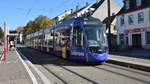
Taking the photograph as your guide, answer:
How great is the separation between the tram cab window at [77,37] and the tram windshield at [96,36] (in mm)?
596

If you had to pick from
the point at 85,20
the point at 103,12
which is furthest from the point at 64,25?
the point at 103,12

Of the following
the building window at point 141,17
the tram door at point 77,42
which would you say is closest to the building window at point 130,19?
the building window at point 141,17

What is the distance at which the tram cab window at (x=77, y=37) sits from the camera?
22.9m

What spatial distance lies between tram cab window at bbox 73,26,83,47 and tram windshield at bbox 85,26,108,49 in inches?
23.5

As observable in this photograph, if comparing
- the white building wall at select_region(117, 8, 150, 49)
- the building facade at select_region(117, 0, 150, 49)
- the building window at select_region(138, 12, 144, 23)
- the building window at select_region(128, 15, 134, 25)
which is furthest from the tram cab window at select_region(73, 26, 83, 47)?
the building window at select_region(128, 15, 134, 25)

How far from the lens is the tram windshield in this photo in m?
22.0

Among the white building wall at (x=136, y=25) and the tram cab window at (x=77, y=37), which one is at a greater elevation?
the white building wall at (x=136, y=25)

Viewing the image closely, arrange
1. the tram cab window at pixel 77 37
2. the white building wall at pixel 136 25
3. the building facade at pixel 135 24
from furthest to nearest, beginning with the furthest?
the building facade at pixel 135 24
the white building wall at pixel 136 25
the tram cab window at pixel 77 37

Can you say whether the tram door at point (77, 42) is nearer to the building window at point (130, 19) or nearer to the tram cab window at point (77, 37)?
the tram cab window at point (77, 37)

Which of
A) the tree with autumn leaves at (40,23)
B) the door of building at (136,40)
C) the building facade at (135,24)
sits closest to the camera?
the building facade at (135,24)

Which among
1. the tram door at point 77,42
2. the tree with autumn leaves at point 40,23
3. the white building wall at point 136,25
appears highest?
the tree with autumn leaves at point 40,23

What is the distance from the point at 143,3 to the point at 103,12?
98.0 ft

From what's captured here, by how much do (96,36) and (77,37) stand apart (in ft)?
5.48

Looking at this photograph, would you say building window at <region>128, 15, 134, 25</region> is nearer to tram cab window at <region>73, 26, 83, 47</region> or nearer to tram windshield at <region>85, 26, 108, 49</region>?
tram cab window at <region>73, 26, 83, 47</region>
